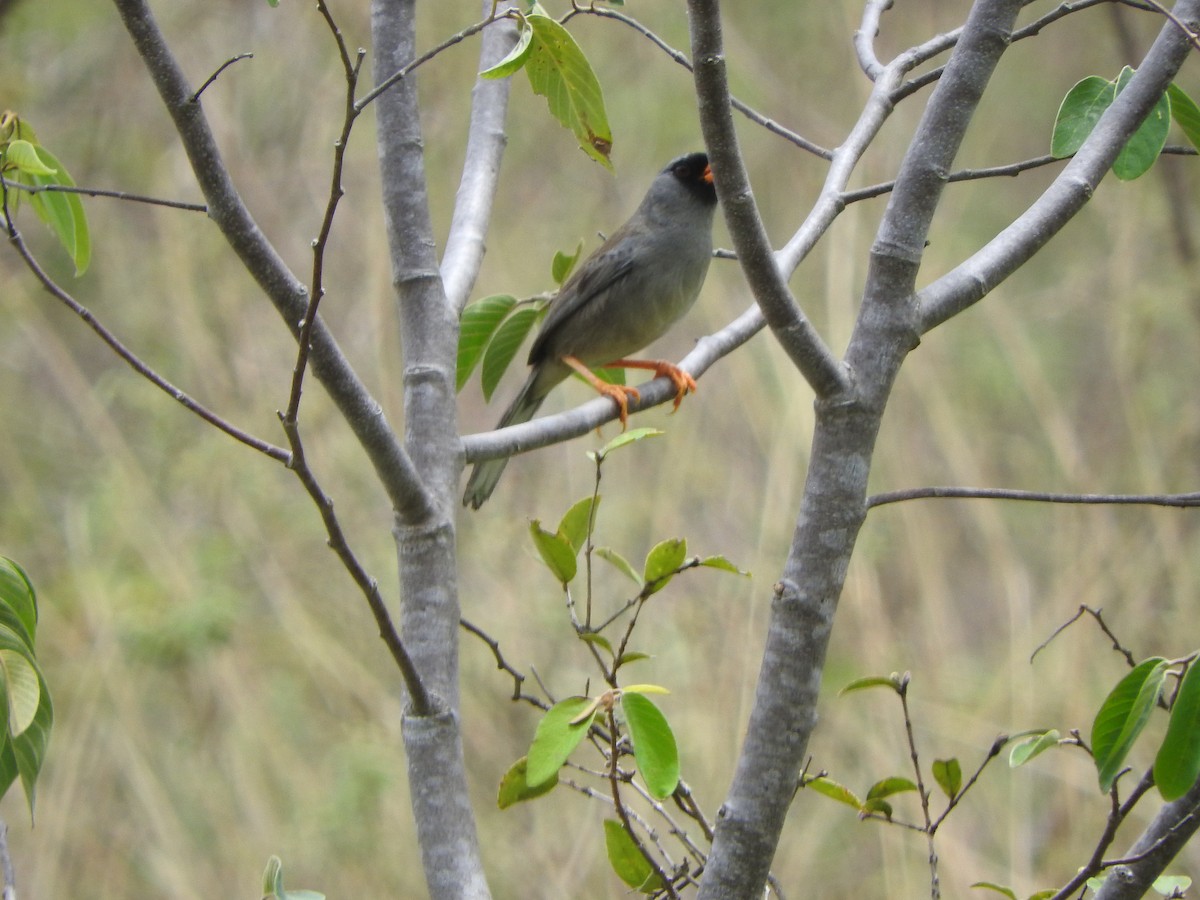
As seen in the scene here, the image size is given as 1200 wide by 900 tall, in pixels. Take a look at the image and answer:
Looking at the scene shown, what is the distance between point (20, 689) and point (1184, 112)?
77.9 inches

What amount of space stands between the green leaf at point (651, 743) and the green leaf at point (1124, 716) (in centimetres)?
54

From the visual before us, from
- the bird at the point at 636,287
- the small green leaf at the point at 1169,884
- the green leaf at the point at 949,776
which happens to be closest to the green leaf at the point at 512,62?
the green leaf at the point at 949,776

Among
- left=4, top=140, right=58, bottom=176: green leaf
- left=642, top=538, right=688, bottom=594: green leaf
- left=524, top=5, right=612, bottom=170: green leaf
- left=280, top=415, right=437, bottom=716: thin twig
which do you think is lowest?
left=280, top=415, right=437, bottom=716: thin twig

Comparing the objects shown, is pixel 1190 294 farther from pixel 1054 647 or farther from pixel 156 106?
pixel 156 106

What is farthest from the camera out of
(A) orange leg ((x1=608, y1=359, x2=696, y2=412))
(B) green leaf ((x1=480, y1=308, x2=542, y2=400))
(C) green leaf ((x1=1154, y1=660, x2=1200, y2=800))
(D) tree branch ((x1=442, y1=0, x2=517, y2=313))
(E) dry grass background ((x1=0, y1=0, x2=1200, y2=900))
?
(E) dry grass background ((x1=0, y1=0, x2=1200, y2=900))

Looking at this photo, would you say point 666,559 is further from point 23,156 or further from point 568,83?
point 23,156

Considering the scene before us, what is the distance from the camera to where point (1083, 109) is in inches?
78.2

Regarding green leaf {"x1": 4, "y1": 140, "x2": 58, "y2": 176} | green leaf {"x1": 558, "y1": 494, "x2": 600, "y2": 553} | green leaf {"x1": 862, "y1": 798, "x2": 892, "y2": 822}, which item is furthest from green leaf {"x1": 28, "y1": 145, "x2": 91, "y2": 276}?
green leaf {"x1": 862, "y1": 798, "x2": 892, "y2": 822}

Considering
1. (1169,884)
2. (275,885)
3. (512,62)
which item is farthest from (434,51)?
(1169,884)

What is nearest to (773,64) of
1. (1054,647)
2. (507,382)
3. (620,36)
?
(620,36)

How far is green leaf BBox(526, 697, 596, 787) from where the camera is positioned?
61.4 inches

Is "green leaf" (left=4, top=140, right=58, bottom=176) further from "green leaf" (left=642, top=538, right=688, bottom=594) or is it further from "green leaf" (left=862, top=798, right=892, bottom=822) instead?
"green leaf" (left=862, top=798, right=892, bottom=822)

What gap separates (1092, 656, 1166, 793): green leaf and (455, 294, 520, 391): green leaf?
4.99ft

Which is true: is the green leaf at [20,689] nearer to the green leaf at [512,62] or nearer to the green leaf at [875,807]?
the green leaf at [512,62]
